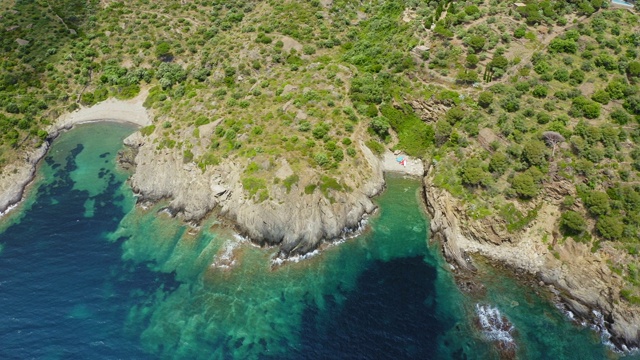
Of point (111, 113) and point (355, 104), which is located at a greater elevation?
point (355, 104)

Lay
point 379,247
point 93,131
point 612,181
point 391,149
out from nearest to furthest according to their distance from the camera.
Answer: point 612,181, point 379,247, point 391,149, point 93,131

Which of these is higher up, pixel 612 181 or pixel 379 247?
pixel 612 181

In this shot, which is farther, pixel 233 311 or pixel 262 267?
pixel 262 267

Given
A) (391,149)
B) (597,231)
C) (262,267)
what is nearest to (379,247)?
(262,267)

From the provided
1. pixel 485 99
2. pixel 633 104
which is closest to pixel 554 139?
pixel 485 99

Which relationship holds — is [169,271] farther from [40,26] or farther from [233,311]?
[40,26]

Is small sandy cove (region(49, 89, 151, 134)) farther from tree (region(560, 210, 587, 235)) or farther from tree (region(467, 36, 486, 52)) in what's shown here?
tree (region(560, 210, 587, 235))

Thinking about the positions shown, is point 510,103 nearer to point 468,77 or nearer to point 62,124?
point 468,77
